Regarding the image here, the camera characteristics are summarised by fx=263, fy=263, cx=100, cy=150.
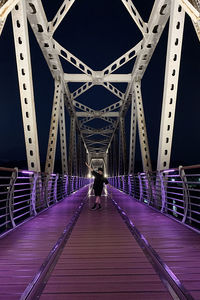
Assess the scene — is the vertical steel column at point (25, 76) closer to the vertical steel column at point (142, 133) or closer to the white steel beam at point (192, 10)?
the white steel beam at point (192, 10)

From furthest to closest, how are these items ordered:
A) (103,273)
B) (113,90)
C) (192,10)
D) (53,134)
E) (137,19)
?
(113,90)
(53,134)
(137,19)
(192,10)
(103,273)

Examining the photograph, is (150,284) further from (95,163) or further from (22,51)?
(95,163)

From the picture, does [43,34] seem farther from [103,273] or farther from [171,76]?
[103,273]

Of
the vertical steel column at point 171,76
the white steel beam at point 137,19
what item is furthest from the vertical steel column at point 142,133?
the white steel beam at point 137,19

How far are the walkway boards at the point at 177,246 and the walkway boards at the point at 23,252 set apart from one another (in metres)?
1.57

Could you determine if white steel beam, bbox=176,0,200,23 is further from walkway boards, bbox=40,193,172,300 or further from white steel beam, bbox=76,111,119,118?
white steel beam, bbox=76,111,119,118

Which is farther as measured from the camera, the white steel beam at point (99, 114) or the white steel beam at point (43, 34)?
the white steel beam at point (99, 114)

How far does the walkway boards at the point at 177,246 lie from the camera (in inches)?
107

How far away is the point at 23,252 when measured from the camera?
3.66 metres

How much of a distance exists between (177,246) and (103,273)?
1.51 metres

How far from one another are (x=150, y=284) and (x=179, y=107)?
10858 cm

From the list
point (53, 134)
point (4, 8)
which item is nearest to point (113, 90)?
point (53, 134)

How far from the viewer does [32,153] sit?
783 centimetres

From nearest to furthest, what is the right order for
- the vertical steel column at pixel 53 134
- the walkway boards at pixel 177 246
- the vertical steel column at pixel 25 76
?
the walkway boards at pixel 177 246 → the vertical steel column at pixel 25 76 → the vertical steel column at pixel 53 134
